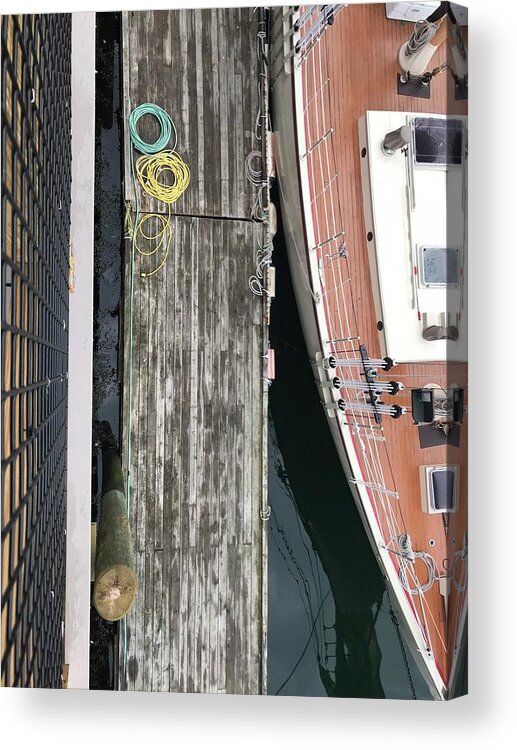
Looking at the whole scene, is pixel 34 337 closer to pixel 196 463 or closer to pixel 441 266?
pixel 196 463

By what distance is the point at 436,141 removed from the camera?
2.49m

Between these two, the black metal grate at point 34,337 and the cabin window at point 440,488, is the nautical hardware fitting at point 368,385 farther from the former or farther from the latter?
the black metal grate at point 34,337

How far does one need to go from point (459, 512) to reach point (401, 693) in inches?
37.9

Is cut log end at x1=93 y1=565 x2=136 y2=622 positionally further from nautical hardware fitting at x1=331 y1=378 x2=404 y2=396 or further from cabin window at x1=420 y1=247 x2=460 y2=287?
cabin window at x1=420 y1=247 x2=460 y2=287

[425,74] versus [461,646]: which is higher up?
[425,74]

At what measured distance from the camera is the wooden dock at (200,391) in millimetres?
2562

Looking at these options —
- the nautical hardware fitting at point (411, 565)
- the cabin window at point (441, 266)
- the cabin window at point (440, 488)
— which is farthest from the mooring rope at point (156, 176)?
the nautical hardware fitting at point (411, 565)

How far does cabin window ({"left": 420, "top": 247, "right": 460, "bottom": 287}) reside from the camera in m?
2.46

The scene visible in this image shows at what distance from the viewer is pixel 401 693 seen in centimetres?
252

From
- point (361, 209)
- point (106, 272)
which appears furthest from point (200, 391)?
point (361, 209)

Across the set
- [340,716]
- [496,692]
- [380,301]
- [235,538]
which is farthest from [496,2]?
[340,716]

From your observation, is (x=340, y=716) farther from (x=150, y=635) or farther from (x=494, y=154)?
(x=494, y=154)

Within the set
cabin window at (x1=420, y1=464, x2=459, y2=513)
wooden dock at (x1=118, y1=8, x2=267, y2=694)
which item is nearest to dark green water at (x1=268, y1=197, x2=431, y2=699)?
wooden dock at (x1=118, y1=8, x2=267, y2=694)

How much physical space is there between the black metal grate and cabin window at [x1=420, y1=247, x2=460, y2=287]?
182 cm
